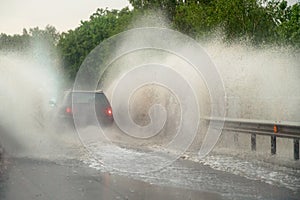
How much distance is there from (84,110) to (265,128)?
6.56 meters

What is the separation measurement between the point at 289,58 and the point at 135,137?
6192 mm

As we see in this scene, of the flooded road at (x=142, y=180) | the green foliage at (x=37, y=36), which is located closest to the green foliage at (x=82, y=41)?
the flooded road at (x=142, y=180)

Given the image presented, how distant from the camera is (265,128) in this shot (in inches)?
425

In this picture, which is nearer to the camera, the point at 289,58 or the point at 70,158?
the point at 70,158

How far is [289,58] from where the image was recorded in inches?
629

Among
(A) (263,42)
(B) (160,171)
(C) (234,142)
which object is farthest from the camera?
(A) (263,42)

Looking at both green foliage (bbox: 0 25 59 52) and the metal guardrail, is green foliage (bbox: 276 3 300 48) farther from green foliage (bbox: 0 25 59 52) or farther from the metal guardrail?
green foliage (bbox: 0 25 59 52)

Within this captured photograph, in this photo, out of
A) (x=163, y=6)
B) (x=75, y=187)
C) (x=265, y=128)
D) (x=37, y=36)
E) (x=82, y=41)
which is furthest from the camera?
(x=37, y=36)

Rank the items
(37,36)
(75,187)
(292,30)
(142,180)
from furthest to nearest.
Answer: (37,36) < (292,30) < (142,180) < (75,187)

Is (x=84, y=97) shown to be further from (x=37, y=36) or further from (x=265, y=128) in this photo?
(x=37, y=36)

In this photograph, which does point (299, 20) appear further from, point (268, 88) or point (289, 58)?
point (268, 88)

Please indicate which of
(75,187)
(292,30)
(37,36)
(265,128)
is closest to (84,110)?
(265,128)

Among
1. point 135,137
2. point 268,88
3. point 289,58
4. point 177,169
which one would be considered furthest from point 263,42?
point 177,169

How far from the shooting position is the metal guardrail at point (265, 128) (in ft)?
32.4
